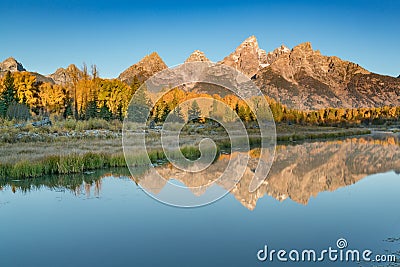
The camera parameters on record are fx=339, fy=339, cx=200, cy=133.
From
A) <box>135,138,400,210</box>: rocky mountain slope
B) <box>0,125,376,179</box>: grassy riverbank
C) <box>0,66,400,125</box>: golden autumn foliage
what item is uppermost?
<box>0,66,400,125</box>: golden autumn foliage

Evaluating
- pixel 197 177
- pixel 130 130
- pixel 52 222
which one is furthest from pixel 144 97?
pixel 52 222

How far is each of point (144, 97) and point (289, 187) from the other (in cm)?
→ 2746

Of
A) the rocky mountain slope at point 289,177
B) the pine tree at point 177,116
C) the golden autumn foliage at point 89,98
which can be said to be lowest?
the rocky mountain slope at point 289,177

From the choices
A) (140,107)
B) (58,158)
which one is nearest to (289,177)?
(58,158)

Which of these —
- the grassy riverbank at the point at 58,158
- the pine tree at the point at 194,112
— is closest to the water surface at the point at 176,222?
the grassy riverbank at the point at 58,158

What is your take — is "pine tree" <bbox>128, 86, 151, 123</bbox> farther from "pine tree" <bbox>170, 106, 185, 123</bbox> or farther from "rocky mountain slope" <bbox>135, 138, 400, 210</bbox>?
"rocky mountain slope" <bbox>135, 138, 400, 210</bbox>

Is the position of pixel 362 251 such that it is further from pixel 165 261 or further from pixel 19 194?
pixel 19 194

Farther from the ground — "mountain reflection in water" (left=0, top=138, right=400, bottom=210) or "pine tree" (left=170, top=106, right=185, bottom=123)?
"pine tree" (left=170, top=106, right=185, bottom=123)

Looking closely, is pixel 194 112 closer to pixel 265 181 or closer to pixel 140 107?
pixel 140 107

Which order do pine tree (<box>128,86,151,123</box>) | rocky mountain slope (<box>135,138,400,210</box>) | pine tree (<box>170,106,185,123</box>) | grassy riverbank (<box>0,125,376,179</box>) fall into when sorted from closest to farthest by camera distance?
rocky mountain slope (<box>135,138,400,210</box>) < grassy riverbank (<box>0,125,376,179</box>) < pine tree (<box>128,86,151,123</box>) < pine tree (<box>170,106,185,123</box>)

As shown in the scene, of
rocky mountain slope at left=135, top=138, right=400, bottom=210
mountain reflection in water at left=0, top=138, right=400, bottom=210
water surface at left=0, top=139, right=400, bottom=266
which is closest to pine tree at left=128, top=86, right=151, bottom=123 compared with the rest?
rocky mountain slope at left=135, top=138, right=400, bottom=210

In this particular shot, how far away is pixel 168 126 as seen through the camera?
34.6 meters

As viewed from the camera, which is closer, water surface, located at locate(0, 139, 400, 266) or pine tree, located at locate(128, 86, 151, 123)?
water surface, located at locate(0, 139, 400, 266)

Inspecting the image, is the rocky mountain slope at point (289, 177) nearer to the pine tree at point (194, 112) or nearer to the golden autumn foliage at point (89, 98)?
the golden autumn foliage at point (89, 98)
